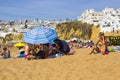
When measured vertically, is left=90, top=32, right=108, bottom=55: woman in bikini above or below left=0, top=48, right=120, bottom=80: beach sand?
above

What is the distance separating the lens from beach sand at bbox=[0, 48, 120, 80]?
27.1ft

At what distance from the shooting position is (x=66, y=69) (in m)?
9.12

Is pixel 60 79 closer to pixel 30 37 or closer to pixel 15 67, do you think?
pixel 15 67

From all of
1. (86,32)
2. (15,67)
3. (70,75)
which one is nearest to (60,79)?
(70,75)

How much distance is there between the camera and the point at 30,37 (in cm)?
1255

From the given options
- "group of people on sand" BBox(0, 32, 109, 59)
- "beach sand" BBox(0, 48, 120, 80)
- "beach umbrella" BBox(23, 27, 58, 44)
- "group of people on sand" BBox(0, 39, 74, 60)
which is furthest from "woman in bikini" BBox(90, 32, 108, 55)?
"beach umbrella" BBox(23, 27, 58, 44)

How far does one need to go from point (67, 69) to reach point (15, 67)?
1.64m

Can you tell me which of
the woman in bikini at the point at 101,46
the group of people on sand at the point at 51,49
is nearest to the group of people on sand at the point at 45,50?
the group of people on sand at the point at 51,49

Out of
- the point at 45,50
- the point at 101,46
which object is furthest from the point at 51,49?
the point at 101,46

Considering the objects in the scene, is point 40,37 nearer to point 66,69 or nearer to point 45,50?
point 45,50

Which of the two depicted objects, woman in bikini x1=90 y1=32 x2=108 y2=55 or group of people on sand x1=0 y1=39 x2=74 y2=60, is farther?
woman in bikini x1=90 y1=32 x2=108 y2=55

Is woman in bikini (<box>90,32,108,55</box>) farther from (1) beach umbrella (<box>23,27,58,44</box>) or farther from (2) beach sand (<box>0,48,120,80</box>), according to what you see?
(1) beach umbrella (<box>23,27,58,44</box>)

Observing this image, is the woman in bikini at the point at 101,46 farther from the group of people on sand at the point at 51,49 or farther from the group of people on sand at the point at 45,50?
the group of people on sand at the point at 45,50

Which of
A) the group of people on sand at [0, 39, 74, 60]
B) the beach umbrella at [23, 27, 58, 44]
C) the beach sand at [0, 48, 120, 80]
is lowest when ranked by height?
the beach sand at [0, 48, 120, 80]
